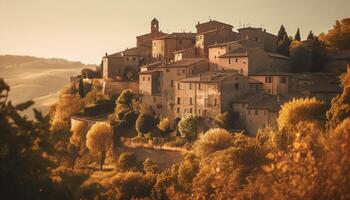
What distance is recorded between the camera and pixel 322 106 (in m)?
36.2

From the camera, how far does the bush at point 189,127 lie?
138ft

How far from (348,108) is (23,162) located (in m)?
25.3

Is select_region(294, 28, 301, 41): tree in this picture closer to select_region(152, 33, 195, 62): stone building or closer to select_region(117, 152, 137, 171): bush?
select_region(152, 33, 195, 62): stone building

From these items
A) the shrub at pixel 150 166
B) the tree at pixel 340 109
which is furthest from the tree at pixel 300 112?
the shrub at pixel 150 166

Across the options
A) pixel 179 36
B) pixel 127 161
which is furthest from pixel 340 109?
pixel 179 36

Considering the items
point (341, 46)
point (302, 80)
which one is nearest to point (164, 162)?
point (302, 80)

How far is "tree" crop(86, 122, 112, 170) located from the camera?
45750 millimetres

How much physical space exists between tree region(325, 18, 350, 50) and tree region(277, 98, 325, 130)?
18.6 metres

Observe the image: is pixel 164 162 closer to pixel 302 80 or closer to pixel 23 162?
pixel 302 80

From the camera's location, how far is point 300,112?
35594mm

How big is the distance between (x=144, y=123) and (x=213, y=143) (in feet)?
34.8

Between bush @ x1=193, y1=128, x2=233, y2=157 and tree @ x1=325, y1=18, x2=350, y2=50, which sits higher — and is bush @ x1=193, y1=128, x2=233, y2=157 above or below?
below

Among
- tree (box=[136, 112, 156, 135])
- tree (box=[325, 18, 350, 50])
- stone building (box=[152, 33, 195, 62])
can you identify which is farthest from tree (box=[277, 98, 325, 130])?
stone building (box=[152, 33, 195, 62])

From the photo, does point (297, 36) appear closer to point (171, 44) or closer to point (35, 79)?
point (171, 44)
